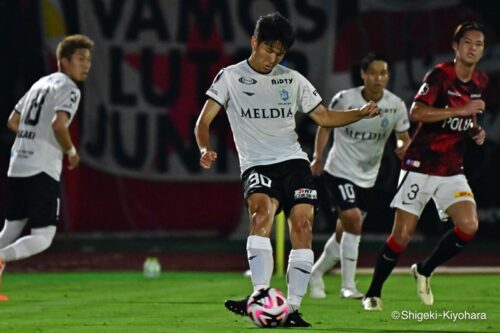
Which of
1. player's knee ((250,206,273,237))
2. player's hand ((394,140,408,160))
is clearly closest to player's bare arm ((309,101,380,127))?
player's knee ((250,206,273,237))

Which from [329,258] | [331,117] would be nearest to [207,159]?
[331,117]

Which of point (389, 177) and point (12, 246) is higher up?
point (12, 246)

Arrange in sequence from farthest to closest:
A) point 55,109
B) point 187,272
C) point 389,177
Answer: point 389,177 < point 187,272 < point 55,109

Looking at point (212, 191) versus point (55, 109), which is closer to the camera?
point (55, 109)

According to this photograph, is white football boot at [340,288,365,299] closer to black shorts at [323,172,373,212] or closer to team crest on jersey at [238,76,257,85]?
black shorts at [323,172,373,212]

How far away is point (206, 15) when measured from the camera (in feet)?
64.2

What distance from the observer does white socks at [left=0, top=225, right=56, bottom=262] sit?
36.5ft

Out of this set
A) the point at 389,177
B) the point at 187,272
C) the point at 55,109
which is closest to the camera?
the point at 55,109

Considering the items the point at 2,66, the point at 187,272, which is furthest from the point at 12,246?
the point at 2,66

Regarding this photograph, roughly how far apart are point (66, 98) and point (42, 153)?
562 millimetres

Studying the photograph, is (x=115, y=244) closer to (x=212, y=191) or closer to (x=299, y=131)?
(x=212, y=191)

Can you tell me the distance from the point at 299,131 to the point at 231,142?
123cm

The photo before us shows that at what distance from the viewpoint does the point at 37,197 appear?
11219 mm

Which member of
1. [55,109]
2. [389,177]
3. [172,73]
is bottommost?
[389,177]
